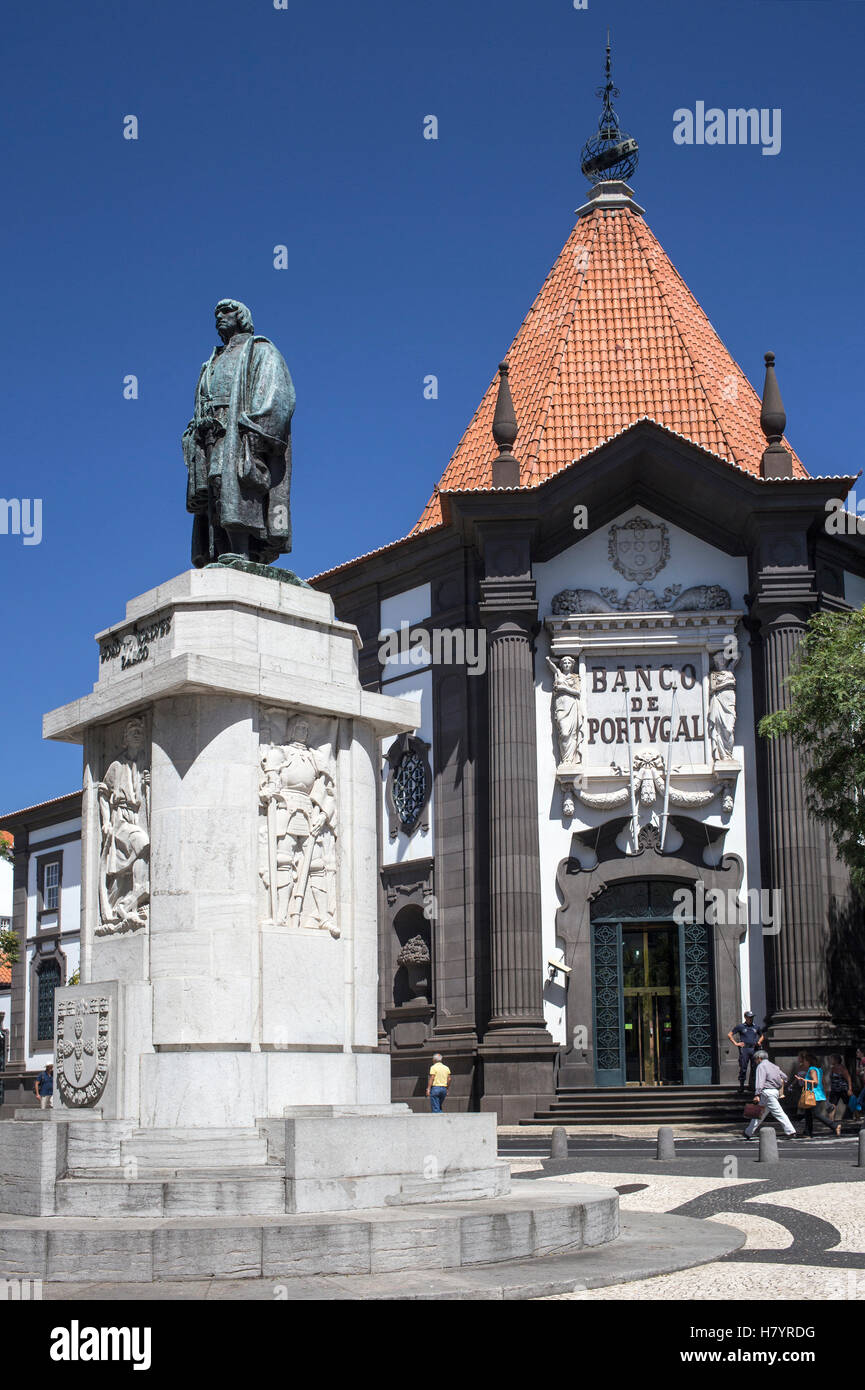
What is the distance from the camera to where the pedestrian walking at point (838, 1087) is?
97.2 ft

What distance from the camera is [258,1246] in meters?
10.2

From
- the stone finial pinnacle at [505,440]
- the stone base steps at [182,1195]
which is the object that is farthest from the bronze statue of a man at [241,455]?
the stone finial pinnacle at [505,440]

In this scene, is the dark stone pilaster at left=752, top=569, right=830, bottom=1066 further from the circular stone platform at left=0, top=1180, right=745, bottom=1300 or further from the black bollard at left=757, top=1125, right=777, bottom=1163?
the circular stone platform at left=0, top=1180, right=745, bottom=1300

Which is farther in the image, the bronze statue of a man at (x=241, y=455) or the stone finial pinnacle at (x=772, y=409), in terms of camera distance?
the stone finial pinnacle at (x=772, y=409)

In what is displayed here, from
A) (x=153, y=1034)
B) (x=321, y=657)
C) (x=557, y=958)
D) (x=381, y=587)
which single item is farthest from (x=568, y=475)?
(x=153, y=1034)

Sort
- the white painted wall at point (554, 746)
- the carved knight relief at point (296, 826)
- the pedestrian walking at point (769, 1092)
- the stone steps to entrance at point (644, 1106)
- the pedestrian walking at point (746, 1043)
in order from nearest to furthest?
the carved knight relief at point (296, 826) < the pedestrian walking at point (769, 1092) < the stone steps to entrance at point (644, 1106) < the pedestrian walking at point (746, 1043) < the white painted wall at point (554, 746)

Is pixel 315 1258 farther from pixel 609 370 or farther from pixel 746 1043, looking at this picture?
pixel 609 370

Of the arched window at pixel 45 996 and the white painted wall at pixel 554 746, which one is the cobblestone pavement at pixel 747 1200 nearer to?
the white painted wall at pixel 554 746

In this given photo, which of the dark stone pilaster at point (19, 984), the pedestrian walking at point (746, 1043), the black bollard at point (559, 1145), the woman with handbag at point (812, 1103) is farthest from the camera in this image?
the dark stone pilaster at point (19, 984)

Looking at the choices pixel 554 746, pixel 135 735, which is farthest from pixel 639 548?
pixel 135 735

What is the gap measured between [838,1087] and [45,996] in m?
33.7

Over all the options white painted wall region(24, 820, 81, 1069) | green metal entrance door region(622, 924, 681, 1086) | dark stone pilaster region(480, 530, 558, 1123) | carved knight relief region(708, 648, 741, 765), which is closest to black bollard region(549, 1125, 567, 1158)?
dark stone pilaster region(480, 530, 558, 1123)

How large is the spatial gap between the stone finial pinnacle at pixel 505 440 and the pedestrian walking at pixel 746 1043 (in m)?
12.4

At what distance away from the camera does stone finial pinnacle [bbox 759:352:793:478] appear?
112 feet
